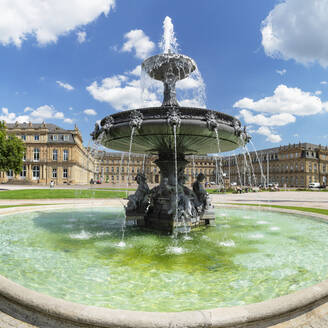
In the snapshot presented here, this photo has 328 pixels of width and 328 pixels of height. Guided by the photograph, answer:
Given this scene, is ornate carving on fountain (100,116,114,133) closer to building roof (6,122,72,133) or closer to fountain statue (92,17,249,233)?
fountain statue (92,17,249,233)

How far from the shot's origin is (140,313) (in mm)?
2500

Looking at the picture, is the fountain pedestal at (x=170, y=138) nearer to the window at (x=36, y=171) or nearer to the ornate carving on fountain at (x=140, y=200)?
the ornate carving on fountain at (x=140, y=200)

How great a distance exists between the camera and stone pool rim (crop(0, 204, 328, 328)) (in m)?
2.40

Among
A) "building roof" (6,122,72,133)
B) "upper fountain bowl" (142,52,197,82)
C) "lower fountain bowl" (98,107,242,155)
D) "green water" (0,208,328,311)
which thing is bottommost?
"green water" (0,208,328,311)

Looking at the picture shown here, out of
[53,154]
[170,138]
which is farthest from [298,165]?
[170,138]

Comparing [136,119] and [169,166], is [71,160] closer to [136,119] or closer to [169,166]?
[169,166]

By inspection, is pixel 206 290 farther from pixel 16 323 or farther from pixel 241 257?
pixel 16 323

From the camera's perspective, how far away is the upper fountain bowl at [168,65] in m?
8.52

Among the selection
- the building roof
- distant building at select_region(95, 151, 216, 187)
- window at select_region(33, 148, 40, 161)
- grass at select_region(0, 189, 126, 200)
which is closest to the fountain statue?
grass at select_region(0, 189, 126, 200)

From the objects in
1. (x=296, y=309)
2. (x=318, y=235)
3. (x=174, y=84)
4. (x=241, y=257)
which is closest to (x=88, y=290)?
(x=296, y=309)

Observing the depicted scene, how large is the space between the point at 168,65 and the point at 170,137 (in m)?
2.98

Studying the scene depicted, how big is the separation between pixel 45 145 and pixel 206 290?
76260 millimetres

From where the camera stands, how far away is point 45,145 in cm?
7125

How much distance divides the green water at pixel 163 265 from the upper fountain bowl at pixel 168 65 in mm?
5735
